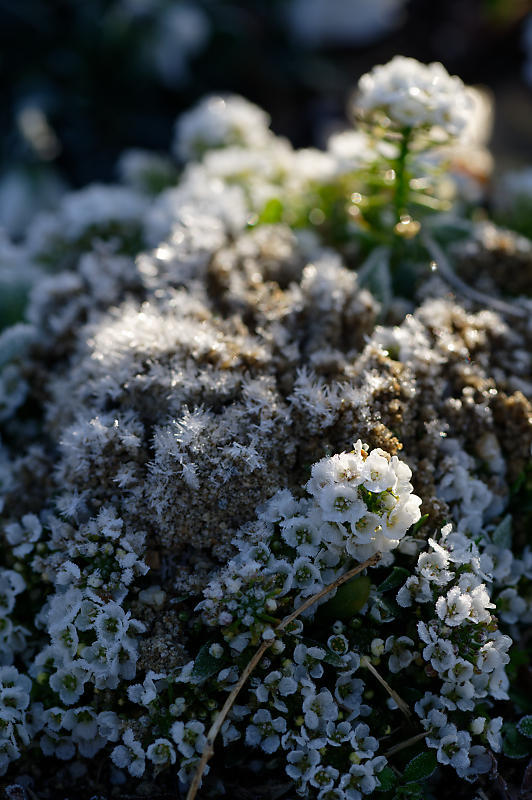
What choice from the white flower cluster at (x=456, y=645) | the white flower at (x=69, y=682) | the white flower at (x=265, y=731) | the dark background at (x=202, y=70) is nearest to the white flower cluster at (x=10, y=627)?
the white flower at (x=69, y=682)

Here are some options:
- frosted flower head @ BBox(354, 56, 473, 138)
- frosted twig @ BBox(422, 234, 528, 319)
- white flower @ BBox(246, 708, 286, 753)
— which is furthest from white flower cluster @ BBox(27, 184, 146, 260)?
white flower @ BBox(246, 708, 286, 753)

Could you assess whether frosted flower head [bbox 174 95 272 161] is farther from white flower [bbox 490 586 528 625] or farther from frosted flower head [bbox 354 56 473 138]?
white flower [bbox 490 586 528 625]

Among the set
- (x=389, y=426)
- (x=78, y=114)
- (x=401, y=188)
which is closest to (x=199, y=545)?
(x=389, y=426)

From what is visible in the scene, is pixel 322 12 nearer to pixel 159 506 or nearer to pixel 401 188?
pixel 401 188

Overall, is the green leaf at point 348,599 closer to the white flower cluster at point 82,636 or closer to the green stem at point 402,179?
the white flower cluster at point 82,636

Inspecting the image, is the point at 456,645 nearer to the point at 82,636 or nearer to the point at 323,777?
the point at 323,777

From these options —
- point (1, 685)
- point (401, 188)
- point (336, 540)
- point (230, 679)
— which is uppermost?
point (401, 188)
